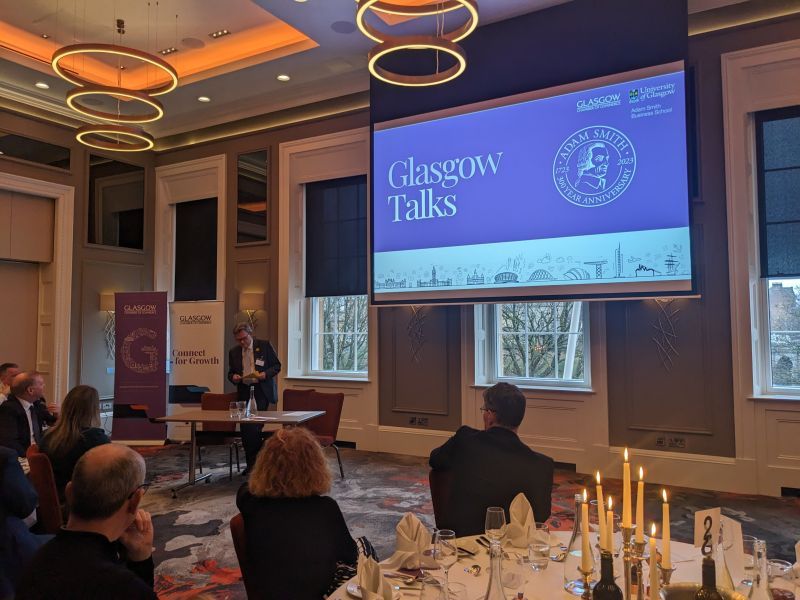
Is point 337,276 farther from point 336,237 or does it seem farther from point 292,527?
point 292,527

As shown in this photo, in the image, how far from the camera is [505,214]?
610 centimetres

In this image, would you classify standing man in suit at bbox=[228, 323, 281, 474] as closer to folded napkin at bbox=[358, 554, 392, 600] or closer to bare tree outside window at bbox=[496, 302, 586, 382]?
bare tree outside window at bbox=[496, 302, 586, 382]

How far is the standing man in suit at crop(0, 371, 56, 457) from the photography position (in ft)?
13.1

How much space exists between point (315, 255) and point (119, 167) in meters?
3.45

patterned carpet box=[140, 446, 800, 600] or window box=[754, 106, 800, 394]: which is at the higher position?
window box=[754, 106, 800, 394]

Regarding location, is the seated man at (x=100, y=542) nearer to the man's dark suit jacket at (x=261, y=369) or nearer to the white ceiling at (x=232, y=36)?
the man's dark suit jacket at (x=261, y=369)

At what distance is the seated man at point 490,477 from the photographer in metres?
2.39

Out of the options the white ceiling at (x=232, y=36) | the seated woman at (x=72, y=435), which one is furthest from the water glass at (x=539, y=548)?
the white ceiling at (x=232, y=36)

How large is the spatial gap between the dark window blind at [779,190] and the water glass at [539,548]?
455cm

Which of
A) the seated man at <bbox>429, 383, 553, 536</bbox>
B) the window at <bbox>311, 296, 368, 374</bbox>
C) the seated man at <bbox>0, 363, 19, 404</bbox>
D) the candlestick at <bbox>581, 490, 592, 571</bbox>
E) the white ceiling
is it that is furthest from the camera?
the window at <bbox>311, 296, 368, 374</bbox>

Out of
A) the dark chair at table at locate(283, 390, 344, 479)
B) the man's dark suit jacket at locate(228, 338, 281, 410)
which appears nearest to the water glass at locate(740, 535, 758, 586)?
the dark chair at table at locate(283, 390, 344, 479)

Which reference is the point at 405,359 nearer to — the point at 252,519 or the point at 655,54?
the point at 655,54

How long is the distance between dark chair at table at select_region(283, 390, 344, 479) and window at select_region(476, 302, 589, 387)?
5.61 feet

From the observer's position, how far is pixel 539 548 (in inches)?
72.8
